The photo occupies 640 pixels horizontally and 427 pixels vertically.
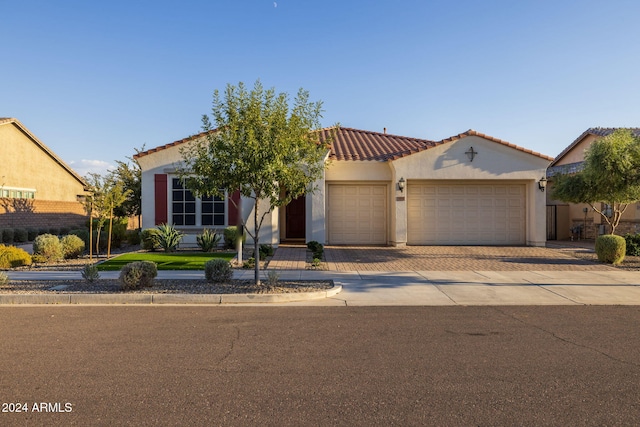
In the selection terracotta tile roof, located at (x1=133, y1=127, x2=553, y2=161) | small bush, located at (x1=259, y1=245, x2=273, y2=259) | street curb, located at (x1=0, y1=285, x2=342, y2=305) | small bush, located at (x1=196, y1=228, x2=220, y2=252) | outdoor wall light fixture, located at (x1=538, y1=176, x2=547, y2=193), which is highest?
terracotta tile roof, located at (x1=133, y1=127, x2=553, y2=161)

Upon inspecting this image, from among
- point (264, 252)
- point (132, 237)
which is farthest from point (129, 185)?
point (264, 252)

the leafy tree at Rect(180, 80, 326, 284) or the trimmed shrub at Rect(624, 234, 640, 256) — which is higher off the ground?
the leafy tree at Rect(180, 80, 326, 284)

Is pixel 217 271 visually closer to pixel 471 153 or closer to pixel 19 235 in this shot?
pixel 471 153

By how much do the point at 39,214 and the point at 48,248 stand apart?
1473 cm

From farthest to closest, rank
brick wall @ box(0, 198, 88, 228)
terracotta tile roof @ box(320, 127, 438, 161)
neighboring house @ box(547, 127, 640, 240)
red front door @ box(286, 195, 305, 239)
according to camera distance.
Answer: brick wall @ box(0, 198, 88, 228), neighboring house @ box(547, 127, 640, 240), red front door @ box(286, 195, 305, 239), terracotta tile roof @ box(320, 127, 438, 161)

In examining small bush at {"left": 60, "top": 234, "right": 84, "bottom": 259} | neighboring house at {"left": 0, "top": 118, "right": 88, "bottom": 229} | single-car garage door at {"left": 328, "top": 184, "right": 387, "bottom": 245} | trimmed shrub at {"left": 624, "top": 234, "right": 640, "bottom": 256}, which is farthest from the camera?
neighboring house at {"left": 0, "top": 118, "right": 88, "bottom": 229}

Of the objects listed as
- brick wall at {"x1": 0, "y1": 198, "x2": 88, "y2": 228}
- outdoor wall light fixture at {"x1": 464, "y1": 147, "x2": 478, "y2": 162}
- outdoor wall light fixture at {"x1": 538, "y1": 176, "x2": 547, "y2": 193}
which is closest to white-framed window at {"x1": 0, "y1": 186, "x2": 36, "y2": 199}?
brick wall at {"x1": 0, "y1": 198, "x2": 88, "y2": 228}

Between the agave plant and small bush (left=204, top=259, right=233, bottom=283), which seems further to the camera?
the agave plant

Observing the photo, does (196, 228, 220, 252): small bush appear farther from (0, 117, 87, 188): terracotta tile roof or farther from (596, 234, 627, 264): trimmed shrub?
(0, 117, 87, 188): terracotta tile roof

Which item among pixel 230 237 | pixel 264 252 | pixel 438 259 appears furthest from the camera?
pixel 230 237

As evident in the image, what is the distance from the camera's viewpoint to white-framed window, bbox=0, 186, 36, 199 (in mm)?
25372

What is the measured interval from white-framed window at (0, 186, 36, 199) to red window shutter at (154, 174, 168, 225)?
1338 cm

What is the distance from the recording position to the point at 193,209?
17188mm

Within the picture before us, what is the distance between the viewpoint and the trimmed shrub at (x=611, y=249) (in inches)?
527
